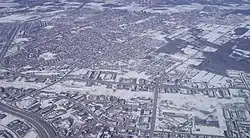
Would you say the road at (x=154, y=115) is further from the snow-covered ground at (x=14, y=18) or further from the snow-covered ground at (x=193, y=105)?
the snow-covered ground at (x=14, y=18)

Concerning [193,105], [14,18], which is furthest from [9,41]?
[193,105]

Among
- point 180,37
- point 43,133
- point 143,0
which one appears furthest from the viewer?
point 143,0

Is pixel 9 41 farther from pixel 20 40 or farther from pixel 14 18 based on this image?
pixel 14 18

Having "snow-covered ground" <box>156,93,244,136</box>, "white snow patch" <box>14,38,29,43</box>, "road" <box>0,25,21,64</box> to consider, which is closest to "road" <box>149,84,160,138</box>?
"snow-covered ground" <box>156,93,244,136</box>

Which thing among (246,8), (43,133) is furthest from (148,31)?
(43,133)

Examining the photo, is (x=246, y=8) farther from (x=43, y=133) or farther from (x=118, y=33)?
(x=43, y=133)

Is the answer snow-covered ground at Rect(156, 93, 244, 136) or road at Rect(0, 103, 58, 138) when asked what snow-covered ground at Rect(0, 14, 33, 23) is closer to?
road at Rect(0, 103, 58, 138)

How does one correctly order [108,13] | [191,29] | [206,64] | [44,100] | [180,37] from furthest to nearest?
[108,13]
[191,29]
[180,37]
[206,64]
[44,100]

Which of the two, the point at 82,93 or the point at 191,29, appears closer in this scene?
the point at 82,93
